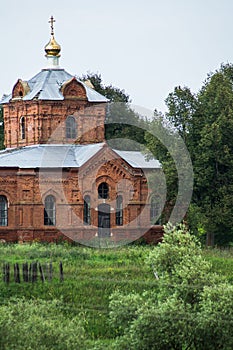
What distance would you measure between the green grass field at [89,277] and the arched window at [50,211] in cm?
268

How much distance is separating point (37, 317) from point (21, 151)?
72.4 ft

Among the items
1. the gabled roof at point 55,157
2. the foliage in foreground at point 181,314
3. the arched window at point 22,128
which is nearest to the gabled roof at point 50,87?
the arched window at point 22,128

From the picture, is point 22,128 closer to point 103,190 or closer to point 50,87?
point 50,87

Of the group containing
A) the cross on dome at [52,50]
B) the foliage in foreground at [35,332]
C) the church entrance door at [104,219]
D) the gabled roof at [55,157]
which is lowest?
the foliage in foreground at [35,332]

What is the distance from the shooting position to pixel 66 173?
47.2 meters

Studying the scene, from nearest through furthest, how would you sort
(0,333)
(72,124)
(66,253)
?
(0,333), (66,253), (72,124)

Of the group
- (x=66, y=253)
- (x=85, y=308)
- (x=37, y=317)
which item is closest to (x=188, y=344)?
(x=37, y=317)

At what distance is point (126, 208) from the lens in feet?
159

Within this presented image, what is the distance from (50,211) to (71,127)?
4.37 meters

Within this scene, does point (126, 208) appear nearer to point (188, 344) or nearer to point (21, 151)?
point (21, 151)

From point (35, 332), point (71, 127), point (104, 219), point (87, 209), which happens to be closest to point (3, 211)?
point (87, 209)

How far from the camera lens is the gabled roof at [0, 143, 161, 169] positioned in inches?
1859

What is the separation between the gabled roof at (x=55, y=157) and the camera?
47219mm

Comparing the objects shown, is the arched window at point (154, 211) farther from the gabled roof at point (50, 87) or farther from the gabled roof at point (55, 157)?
the gabled roof at point (50, 87)
